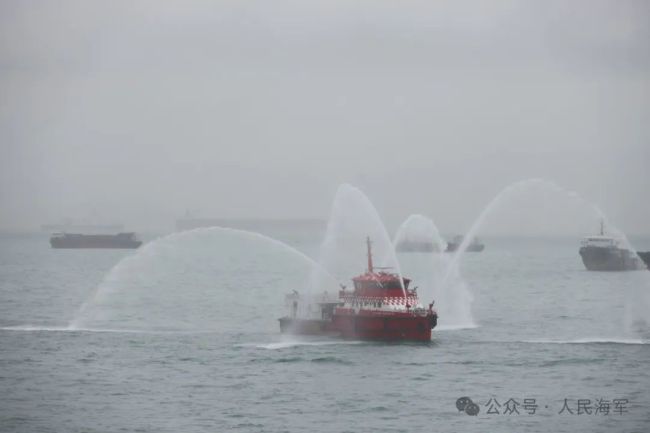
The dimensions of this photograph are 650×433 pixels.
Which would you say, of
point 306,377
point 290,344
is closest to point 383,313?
point 290,344

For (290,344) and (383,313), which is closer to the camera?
(383,313)

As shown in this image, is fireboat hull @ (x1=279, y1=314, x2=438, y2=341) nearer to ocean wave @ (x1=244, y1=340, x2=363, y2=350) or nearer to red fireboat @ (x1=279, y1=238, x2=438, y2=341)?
red fireboat @ (x1=279, y1=238, x2=438, y2=341)

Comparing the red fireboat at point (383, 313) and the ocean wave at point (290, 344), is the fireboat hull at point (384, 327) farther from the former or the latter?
the ocean wave at point (290, 344)

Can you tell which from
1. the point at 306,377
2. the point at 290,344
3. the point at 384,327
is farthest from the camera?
the point at 290,344

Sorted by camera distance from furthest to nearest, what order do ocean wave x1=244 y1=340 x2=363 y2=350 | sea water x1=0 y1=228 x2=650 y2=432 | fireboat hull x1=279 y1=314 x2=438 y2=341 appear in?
ocean wave x1=244 y1=340 x2=363 y2=350 < fireboat hull x1=279 y1=314 x2=438 y2=341 < sea water x1=0 y1=228 x2=650 y2=432

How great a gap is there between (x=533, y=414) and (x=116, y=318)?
68825mm

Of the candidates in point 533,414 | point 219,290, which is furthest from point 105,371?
point 219,290

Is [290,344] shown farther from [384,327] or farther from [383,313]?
[383,313]

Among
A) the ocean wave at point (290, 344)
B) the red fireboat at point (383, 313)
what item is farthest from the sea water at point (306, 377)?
the red fireboat at point (383, 313)

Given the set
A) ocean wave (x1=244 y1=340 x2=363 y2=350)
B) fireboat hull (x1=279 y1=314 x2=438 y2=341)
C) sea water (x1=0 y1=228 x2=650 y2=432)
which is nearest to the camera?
sea water (x1=0 y1=228 x2=650 y2=432)

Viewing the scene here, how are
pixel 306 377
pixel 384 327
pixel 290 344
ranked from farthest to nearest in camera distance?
pixel 290 344, pixel 384 327, pixel 306 377

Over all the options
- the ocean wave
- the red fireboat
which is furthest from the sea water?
the red fireboat

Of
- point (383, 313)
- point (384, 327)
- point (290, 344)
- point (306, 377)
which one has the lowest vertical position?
point (306, 377)

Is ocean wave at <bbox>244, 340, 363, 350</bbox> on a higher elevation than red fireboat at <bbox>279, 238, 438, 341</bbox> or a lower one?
lower
